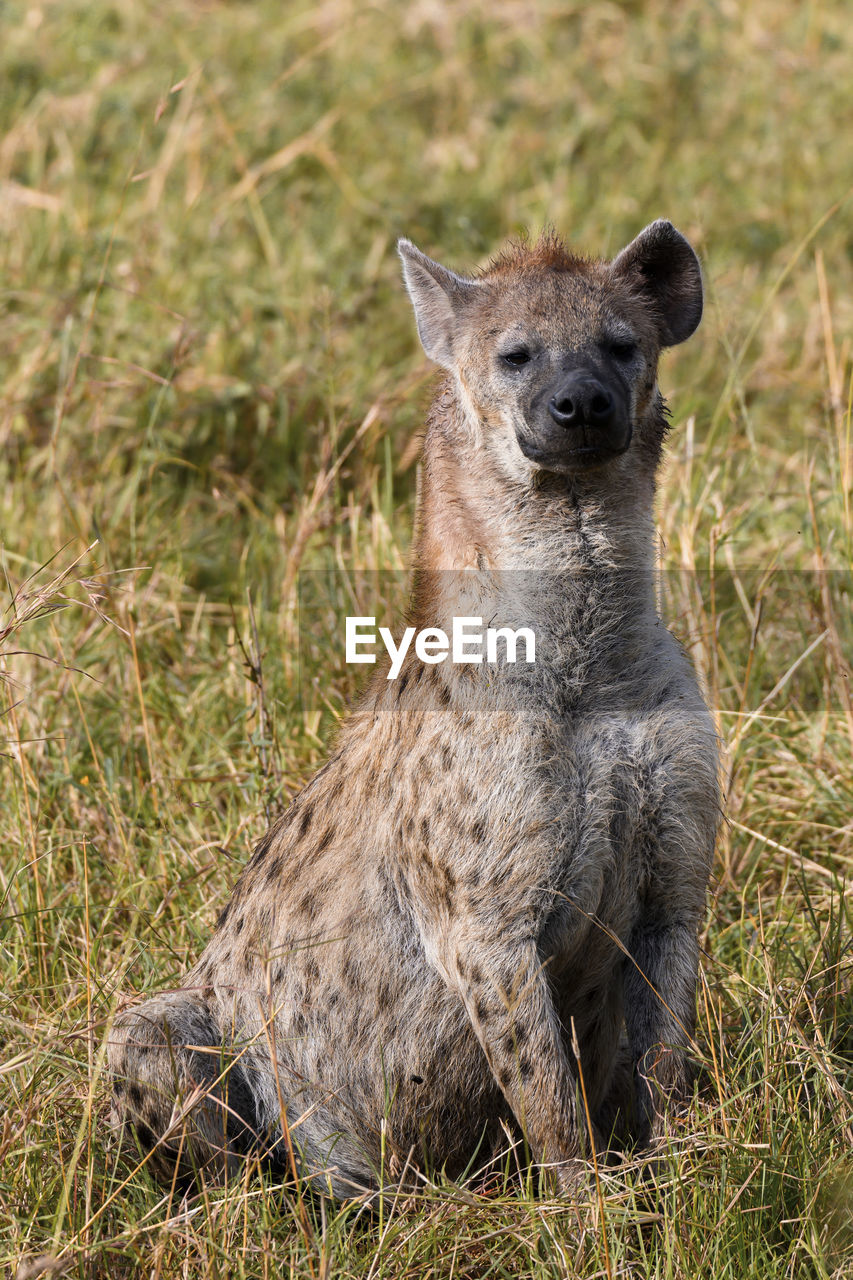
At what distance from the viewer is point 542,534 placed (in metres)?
3.39

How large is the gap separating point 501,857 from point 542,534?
27.6 inches

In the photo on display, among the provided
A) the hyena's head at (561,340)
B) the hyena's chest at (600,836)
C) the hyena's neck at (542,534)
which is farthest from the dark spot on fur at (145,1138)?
the hyena's head at (561,340)

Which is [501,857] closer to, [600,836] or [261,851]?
[600,836]

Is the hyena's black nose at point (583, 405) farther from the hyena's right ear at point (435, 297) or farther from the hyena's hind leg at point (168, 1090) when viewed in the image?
the hyena's hind leg at point (168, 1090)

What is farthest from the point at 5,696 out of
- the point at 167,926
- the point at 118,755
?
the point at 167,926

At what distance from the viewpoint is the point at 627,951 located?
3.17 m

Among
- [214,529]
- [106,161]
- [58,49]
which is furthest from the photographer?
[58,49]

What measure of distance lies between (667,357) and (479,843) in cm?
412

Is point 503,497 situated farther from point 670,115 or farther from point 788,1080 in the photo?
point 670,115

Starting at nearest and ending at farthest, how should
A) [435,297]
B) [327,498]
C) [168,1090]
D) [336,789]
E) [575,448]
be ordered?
[575,448], [168,1090], [336,789], [435,297], [327,498]

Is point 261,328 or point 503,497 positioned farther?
point 261,328

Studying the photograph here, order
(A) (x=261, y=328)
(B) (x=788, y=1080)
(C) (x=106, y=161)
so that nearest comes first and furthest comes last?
(B) (x=788, y=1080), (A) (x=261, y=328), (C) (x=106, y=161)

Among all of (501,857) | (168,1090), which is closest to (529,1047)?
(501,857)

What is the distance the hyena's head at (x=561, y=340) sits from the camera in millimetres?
3273
